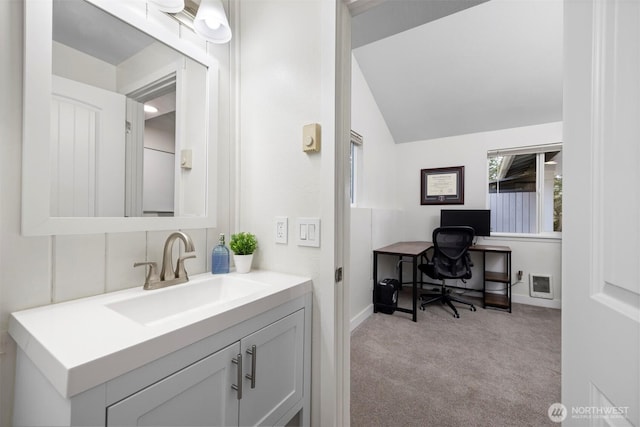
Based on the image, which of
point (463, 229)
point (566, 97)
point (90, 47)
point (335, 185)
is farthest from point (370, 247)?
point (90, 47)

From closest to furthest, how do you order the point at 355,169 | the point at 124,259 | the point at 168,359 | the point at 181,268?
1. the point at 168,359
2. the point at 124,259
3. the point at 181,268
4. the point at 355,169

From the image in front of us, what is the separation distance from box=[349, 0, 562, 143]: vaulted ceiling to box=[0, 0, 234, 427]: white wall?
220 centimetres

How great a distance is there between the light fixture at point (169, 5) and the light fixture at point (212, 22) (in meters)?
0.08

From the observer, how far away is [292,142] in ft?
3.97

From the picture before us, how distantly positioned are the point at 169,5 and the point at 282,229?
39.3 inches

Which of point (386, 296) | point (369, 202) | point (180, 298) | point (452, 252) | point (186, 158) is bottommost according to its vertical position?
point (386, 296)

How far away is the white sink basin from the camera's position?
0.90 meters

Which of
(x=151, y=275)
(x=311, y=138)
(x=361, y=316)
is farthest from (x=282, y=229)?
(x=361, y=316)

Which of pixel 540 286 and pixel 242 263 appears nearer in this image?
pixel 242 263

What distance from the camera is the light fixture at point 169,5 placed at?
102 cm

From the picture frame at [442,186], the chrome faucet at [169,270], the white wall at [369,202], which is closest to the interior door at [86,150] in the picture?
the chrome faucet at [169,270]

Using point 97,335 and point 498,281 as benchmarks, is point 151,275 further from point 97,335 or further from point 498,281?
point 498,281

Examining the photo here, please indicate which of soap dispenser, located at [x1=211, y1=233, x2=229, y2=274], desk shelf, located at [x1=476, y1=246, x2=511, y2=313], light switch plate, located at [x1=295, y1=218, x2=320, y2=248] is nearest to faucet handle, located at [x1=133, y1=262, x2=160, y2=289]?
soap dispenser, located at [x1=211, y1=233, x2=229, y2=274]

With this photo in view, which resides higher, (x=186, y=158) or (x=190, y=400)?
(x=186, y=158)
